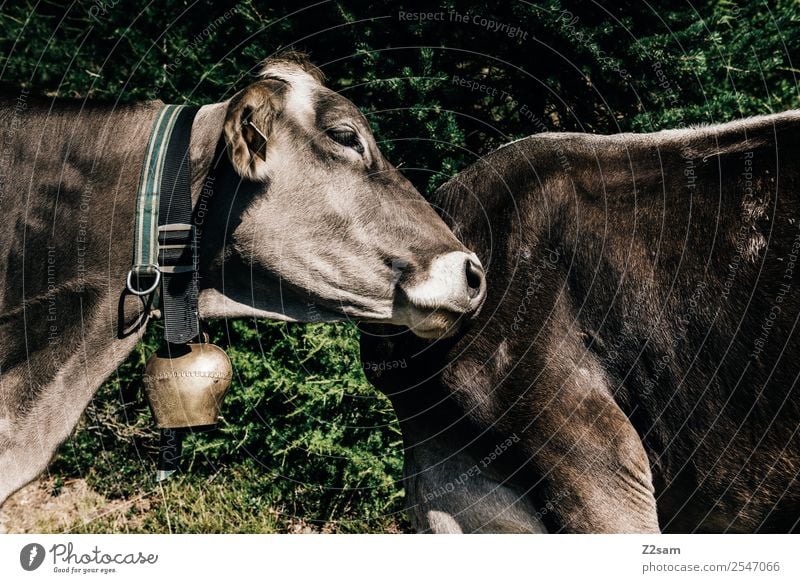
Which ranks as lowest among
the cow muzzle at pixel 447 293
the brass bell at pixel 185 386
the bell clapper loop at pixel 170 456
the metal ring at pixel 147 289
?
the bell clapper loop at pixel 170 456

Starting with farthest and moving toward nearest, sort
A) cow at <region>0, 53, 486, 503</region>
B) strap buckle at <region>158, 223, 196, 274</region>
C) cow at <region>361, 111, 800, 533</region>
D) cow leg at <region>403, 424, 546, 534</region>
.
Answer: cow leg at <region>403, 424, 546, 534</region> < cow at <region>361, 111, 800, 533</region> < cow at <region>0, 53, 486, 503</region> < strap buckle at <region>158, 223, 196, 274</region>

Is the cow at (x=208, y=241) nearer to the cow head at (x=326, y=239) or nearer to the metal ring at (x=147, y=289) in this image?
the cow head at (x=326, y=239)

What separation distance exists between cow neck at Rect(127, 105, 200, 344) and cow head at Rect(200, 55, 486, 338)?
0.54 feet

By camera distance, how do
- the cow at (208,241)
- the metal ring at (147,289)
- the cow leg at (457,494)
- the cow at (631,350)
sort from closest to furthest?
1. the metal ring at (147,289)
2. the cow at (208,241)
3. the cow at (631,350)
4. the cow leg at (457,494)

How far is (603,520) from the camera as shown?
11.3 feet

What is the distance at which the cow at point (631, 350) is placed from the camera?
136 inches

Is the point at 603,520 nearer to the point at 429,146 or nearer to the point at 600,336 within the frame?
the point at 600,336

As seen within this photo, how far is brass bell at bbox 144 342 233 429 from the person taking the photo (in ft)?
10.7

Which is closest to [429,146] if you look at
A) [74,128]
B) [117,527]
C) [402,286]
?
[402,286]

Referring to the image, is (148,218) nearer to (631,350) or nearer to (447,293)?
(447,293)

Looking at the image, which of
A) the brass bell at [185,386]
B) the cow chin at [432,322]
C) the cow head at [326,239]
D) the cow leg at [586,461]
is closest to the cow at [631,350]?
the cow leg at [586,461]

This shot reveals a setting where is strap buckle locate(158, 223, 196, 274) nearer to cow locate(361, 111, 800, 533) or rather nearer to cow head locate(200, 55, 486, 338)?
cow head locate(200, 55, 486, 338)

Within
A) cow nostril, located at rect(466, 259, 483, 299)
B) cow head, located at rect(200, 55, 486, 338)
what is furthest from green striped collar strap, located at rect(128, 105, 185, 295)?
cow nostril, located at rect(466, 259, 483, 299)

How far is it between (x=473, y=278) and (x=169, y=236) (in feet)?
4.15
